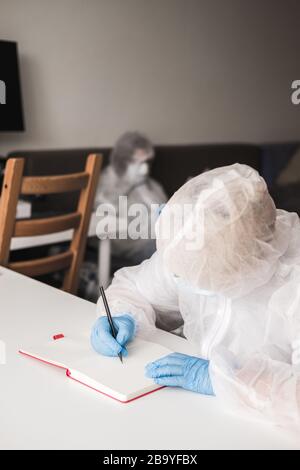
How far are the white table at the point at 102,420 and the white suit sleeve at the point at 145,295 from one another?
0.78 feet

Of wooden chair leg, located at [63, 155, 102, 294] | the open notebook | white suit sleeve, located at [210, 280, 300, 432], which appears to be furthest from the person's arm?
wooden chair leg, located at [63, 155, 102, 294]

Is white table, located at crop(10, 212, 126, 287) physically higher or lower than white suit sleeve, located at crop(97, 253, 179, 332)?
lower

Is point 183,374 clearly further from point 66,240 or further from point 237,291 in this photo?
point 66,240

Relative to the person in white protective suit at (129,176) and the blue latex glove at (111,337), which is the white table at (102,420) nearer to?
the blue latex glove at (111,337)

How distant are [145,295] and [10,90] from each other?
5.87 feet

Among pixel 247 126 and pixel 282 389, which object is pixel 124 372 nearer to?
pixel 282 389

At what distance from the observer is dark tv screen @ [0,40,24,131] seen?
8.74 feet

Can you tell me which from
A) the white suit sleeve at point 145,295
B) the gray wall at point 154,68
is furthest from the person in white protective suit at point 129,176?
the white suit sleeve at point 145,295

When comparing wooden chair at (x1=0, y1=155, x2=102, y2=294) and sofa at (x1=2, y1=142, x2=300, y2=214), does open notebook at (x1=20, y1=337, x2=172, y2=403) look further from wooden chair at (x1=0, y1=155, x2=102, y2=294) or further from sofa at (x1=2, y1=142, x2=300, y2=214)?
sofa at (x1=2, y1=142, x2=300, y2=214)

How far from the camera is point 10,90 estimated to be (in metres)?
2.70

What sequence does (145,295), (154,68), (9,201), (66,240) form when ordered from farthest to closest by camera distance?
1. (154,68)
2. (66,240)
3. (9,201)
4. (145,295)

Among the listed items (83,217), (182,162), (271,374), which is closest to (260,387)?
(271,374)

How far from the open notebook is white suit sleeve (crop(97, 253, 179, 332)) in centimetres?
8
